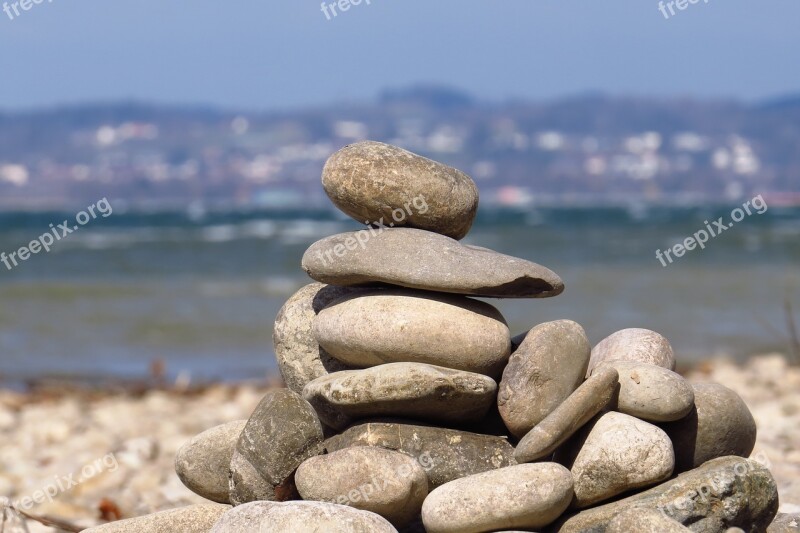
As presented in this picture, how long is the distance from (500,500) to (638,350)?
124cm

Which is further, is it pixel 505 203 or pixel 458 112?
pixel 458 112

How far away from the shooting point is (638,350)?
5.02m

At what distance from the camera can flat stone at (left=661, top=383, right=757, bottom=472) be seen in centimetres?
471

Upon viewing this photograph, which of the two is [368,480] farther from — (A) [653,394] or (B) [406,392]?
(A) [653,394]

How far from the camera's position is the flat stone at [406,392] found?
449 cm

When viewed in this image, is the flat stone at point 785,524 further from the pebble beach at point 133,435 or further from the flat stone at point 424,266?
the flat stone at point 424,266

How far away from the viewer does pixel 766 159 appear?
327 feet

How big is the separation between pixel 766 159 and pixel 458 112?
58174mm

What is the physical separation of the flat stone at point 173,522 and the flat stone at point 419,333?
990 millimetres

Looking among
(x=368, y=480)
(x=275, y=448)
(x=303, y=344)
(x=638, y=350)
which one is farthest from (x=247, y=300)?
(x=368, y=480)

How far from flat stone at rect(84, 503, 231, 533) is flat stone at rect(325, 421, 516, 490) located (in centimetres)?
67

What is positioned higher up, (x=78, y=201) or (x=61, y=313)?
(x=78, y=201)

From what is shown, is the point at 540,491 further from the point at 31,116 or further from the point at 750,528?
the point at 31,116

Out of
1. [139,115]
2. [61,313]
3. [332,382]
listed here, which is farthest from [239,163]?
[332,382]
